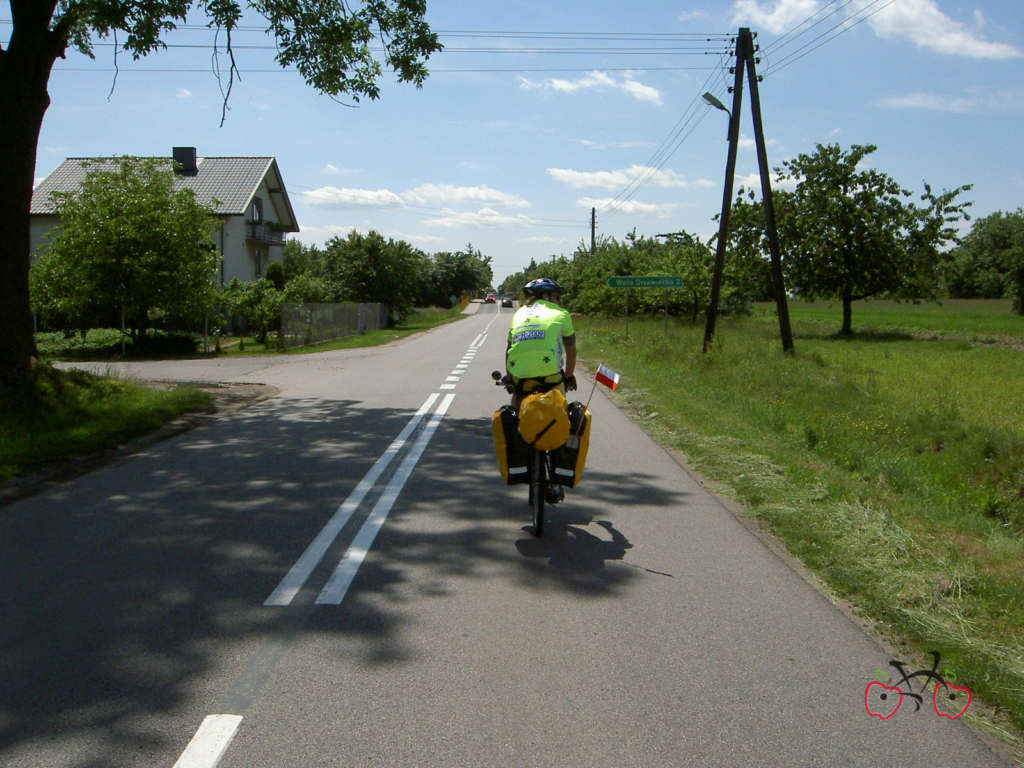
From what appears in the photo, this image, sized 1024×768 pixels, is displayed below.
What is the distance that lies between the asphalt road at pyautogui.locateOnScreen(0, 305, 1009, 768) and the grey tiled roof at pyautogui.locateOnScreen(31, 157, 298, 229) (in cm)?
4155

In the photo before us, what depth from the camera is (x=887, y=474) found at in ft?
28.8

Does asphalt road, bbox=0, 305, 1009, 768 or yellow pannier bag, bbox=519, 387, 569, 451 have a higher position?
yellow pannier bag, bbox=519, 387, 569, 451

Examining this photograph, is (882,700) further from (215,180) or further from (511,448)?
(215,180)

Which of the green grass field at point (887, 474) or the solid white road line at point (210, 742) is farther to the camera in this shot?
the green grass field at point (887, 474)


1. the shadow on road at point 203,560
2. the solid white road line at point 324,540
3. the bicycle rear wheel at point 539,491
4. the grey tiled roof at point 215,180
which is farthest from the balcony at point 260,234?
the bicycle rear wheel at point 539,491

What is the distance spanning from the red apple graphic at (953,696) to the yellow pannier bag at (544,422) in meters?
2.83

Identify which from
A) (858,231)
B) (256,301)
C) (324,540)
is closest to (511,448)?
(324,540)

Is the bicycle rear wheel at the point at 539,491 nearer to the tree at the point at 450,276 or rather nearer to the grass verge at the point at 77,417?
the grass verge at the point at 77,417

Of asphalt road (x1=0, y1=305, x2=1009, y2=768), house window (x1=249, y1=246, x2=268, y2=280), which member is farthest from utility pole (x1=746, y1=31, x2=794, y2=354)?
house window (x1=249, y1=246, x2=268, y2=280)

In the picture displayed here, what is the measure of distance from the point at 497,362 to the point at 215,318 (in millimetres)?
12697

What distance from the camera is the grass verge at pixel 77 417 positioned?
8867 millimetres

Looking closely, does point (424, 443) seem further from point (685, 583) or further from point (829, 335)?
point (829, 335)

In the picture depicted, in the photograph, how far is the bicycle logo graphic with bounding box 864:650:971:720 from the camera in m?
3.57

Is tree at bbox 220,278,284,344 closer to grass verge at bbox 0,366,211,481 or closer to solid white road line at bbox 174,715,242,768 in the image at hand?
grass verge at bbox 0,366,211,481
